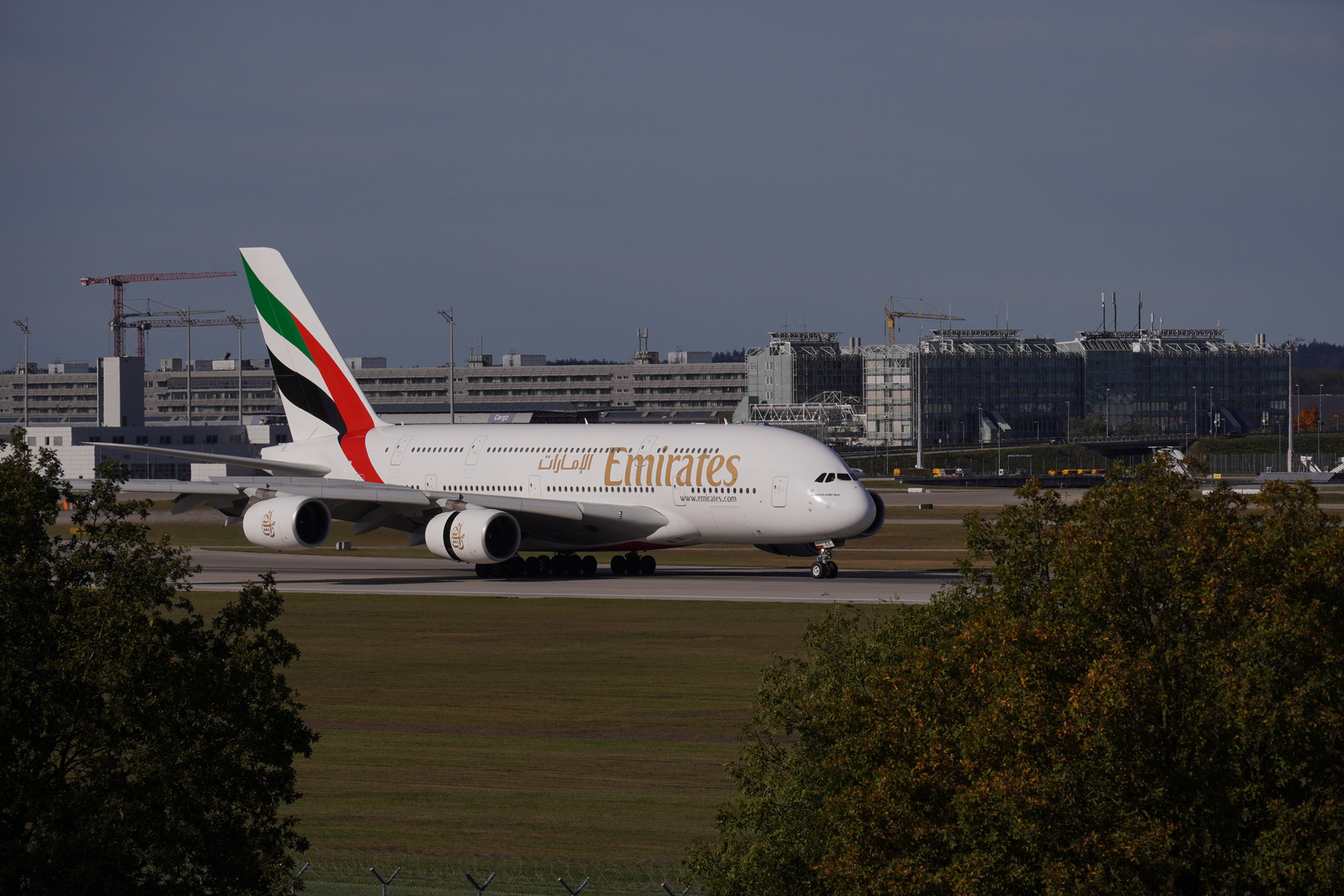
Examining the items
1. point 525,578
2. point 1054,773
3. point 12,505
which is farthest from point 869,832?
point 525,578

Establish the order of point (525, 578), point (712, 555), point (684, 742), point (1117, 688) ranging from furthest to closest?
point (712, 555)
point (525, 578)
point (684, 742)
point (1117, 688)

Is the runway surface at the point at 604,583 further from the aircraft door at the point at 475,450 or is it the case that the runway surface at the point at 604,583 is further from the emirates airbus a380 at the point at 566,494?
the aircraft door at the point at 475,450

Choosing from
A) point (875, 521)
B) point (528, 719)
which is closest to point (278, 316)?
point (875, 521)

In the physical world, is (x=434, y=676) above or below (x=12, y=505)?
below

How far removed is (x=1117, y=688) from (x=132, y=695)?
850 cm

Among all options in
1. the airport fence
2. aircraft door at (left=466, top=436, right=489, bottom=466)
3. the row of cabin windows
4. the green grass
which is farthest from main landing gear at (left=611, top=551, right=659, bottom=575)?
the airport fence

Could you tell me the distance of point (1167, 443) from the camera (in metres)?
188

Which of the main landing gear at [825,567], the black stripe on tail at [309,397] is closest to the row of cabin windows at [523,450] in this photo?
the black stripe on tail at [309,397]

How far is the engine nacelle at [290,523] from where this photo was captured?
162 feet

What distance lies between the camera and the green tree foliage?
12008 millimetres

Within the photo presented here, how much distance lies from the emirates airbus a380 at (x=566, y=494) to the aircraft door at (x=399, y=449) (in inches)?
1.8

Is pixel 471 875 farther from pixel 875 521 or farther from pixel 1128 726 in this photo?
pixel 875 521

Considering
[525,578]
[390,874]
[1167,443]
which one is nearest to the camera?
[390,874]

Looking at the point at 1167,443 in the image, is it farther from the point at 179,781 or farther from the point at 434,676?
the point at 179,781
